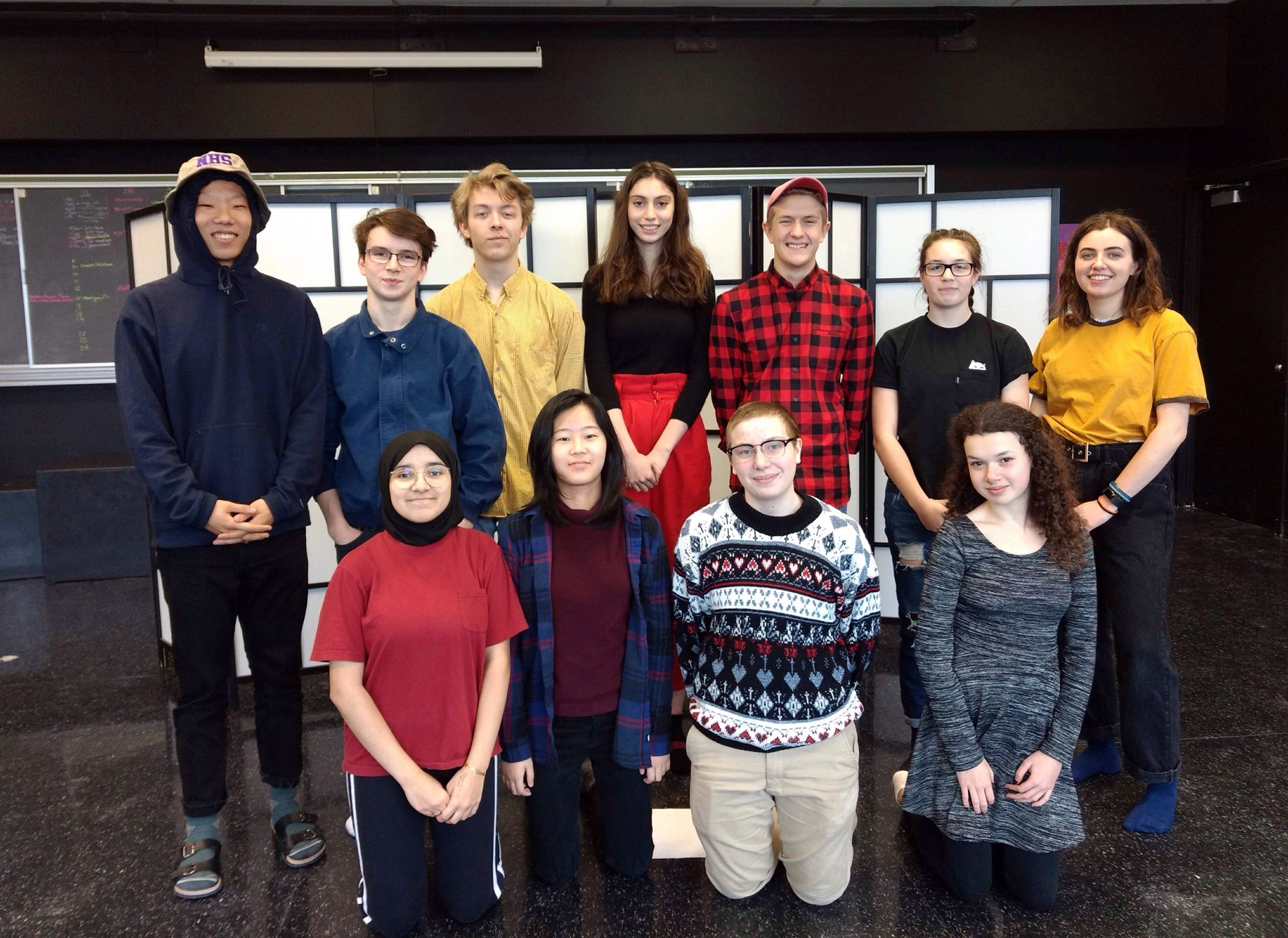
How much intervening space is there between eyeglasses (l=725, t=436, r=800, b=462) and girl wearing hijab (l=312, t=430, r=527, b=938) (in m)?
0.62

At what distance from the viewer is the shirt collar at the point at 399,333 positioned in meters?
2.22

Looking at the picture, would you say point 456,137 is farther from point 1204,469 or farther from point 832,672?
point 1204,469

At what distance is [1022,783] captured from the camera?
6.20 feet

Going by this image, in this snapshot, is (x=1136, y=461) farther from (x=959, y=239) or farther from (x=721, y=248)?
(x=721, y=248)

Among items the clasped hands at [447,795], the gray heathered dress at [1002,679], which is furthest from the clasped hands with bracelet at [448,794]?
the gray heathered dress at [1002,679]

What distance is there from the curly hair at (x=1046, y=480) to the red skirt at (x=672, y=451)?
841mm

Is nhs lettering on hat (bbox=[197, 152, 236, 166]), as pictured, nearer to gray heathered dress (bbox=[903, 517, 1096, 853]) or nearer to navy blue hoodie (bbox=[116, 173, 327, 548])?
navy blue hoodie (bbox=[116, 173, 327, 548])

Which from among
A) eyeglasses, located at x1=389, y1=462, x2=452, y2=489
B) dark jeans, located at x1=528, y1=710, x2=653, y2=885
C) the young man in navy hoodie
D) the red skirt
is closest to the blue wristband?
Answer: the red skirt

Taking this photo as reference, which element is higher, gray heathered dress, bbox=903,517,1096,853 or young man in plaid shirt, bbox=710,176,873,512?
young man in plaid shirt, bbox=710,176,873,512

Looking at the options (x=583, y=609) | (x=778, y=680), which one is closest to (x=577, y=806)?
(x=583, y=609)

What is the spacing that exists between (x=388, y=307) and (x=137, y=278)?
1.88m

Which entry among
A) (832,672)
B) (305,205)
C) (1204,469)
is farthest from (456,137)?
(1204,469)

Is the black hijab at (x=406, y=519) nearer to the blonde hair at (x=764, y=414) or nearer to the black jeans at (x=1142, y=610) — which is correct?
the blonde hair at (x=764, y=414)

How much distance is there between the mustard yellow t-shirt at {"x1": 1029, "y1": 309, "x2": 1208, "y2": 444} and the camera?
2.17m
